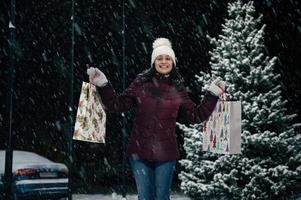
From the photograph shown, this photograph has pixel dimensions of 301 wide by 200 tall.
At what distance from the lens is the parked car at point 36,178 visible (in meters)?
10.2

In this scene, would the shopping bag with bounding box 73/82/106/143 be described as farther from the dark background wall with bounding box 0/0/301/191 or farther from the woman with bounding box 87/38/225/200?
the dark background wall with bounding box 0/0/301/191

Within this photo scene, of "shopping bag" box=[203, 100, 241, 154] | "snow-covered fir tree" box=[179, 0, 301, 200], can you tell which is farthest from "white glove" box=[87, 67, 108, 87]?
"snow-covered fir tree" box=[179, 0, 301, 200]

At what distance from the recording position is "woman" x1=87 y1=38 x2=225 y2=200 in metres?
3.99

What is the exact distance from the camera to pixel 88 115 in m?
4.48

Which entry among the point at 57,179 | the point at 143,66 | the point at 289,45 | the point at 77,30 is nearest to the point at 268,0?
the point at 289,45

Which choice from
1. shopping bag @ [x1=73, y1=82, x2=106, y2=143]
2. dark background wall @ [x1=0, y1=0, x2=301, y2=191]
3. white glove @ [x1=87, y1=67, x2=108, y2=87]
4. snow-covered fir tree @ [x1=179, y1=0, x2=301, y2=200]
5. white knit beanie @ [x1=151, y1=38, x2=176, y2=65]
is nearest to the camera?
white glove @ [x1=87, y1=67, x2=108, y2=87]

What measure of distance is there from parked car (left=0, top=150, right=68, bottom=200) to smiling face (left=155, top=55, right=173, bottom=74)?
6.83 m

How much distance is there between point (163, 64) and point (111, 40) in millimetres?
16147

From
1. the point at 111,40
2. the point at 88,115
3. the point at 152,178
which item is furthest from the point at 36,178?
the point at 111,40

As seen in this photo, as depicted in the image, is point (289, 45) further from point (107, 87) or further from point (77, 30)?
point (107, 87)

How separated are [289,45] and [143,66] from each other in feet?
18.5

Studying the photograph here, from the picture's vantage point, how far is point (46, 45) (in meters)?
19.8

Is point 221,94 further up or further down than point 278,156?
further up

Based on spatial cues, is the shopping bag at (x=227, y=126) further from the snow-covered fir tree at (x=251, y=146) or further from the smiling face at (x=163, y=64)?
the snow-covered fir tree at (x=251, y=146)
